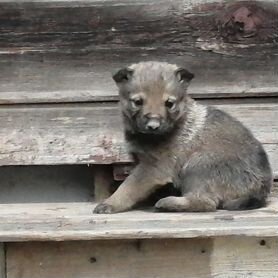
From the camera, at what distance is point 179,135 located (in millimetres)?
3576

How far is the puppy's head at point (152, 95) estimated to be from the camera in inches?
134

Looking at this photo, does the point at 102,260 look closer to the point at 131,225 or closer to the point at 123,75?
the point at 131,225

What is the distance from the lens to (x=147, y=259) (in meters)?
3.14

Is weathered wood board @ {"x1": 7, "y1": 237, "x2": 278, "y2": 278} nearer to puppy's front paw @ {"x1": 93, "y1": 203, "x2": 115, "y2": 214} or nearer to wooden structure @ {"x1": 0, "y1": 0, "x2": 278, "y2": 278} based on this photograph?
puppy's front paw @ {"x1": 93, "y1": 203, "x2": 115, "y2": 214}

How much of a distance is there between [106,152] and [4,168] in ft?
1.65

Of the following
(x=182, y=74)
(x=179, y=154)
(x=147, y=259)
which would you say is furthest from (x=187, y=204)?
(x=182, y=74)

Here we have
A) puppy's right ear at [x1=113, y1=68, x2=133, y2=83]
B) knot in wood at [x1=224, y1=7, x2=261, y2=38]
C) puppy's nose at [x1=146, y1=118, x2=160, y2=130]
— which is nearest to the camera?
puppy's nose at [x1=146, y1=118, x2=160, y2=130]

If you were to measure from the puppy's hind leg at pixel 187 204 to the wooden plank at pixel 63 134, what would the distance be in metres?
0.53

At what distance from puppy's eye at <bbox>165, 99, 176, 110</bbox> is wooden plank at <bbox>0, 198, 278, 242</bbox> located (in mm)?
386

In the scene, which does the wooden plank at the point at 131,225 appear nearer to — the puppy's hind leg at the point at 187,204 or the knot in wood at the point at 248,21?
the puppy's hind leg at the point at 187,204

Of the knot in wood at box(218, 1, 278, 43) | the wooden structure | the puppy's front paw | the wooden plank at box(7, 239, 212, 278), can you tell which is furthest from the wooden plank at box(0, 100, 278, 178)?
the wooden plank at box(7, 239, 212, 278)

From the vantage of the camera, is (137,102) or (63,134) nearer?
(137,102)

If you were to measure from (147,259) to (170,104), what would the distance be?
0.63 meters

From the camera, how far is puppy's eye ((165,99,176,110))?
3.47 meters
